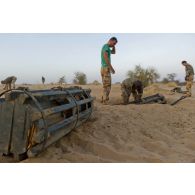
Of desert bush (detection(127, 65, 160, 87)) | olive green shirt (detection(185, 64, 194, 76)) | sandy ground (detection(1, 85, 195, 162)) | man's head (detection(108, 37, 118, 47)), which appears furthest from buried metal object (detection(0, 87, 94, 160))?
desert bush (detection(127, 65, 160, 87))

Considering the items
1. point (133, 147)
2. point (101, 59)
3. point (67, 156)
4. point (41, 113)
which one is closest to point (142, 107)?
point (101, 59)

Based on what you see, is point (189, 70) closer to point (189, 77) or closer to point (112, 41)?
point (189, 77)

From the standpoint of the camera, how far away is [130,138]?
444 cm

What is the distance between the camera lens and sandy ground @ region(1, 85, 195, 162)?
333 centimetres

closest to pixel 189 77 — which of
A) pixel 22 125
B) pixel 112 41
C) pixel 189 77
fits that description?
pixel 189 77

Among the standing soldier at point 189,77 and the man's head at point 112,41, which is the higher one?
the man's head at point 112,41

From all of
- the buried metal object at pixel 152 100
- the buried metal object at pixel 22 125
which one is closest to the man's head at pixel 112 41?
the buried metal object at pixel 152 100

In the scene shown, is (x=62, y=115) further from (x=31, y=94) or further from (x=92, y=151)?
(x=31, y=94)

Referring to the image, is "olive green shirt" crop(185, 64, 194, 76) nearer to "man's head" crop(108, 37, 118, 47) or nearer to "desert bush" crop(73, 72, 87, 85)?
"man's head" crop(108, 37, 118, 47)

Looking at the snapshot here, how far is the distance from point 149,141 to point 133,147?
0.52 m

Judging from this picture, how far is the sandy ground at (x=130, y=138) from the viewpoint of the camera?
10.9ft

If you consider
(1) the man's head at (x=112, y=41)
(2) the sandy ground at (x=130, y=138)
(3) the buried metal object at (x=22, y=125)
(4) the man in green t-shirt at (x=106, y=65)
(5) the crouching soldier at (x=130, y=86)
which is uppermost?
(1) the man's head at (x=112, y=41)

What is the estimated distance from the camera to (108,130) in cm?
471

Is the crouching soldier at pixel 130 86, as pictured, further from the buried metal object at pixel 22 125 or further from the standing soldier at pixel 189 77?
the buried metal object at pixel 22 125
